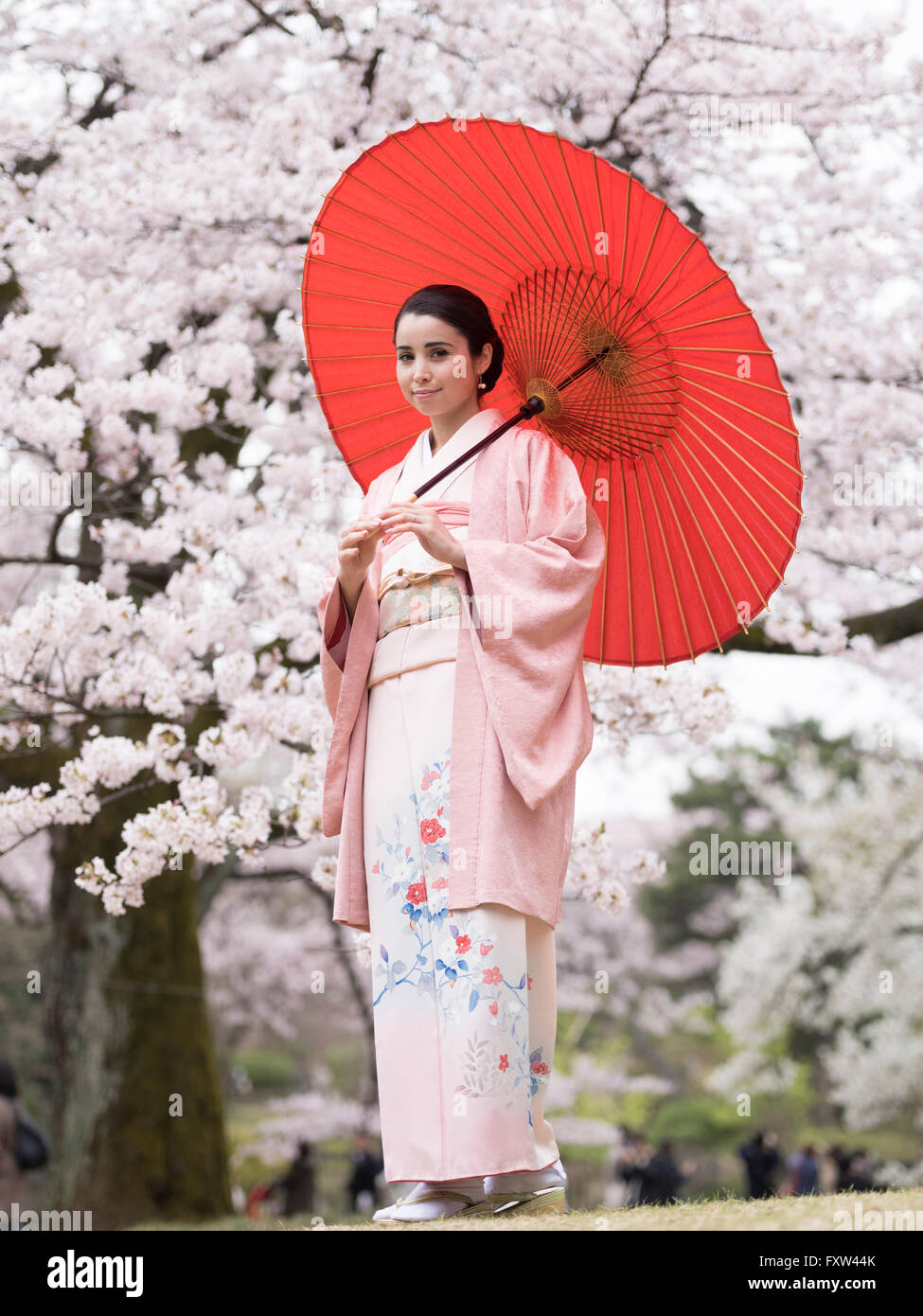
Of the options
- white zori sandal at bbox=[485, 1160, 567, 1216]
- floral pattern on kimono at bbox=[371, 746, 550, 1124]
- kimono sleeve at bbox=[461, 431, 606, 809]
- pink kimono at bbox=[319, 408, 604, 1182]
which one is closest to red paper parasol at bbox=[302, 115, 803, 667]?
pink kimono at bbox=[319, 408, 604, 1182]

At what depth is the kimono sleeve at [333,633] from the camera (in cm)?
365

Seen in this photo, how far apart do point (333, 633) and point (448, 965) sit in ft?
3.29

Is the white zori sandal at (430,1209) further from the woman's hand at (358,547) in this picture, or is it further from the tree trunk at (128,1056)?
the tree trunk at (128,1056)

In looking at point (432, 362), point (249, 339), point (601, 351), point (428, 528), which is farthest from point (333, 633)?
point (249, 339)

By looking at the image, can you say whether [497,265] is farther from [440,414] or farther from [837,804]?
[837,804]

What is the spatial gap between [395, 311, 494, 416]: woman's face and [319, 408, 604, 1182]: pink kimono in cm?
13

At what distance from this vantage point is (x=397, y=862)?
3449 mm

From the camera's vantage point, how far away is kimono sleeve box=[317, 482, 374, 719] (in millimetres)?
3654

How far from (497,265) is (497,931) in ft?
6.52

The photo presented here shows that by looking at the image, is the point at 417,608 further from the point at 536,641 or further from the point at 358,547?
the point at 536,641

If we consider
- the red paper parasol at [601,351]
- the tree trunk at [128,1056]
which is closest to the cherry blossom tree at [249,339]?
the tree trunk at [128,1056]

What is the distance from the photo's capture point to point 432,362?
12.0 ft

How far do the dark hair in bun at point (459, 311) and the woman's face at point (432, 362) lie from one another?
0.7 inches
